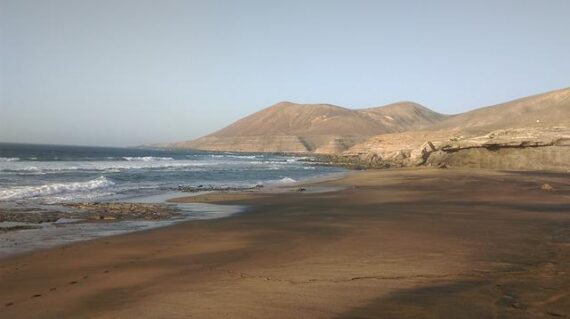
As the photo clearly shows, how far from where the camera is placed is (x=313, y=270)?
8.02 meters

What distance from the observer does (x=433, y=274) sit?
296 inches

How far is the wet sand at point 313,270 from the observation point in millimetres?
6000

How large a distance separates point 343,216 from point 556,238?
22.3 feet

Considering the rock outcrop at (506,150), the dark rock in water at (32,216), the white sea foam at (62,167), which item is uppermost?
the rock outcrop at (506,150)

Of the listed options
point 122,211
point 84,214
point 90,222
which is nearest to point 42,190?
point 84,214

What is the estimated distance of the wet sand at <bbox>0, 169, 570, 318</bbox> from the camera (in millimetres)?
6000

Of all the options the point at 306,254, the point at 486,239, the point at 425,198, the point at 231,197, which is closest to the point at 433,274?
the point at 306,254

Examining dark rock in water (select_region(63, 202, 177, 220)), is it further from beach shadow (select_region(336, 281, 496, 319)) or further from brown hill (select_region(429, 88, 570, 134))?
brown hill (select_region(429, 88, 570, 134))

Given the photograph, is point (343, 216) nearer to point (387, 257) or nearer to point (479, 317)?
point (387, 257)

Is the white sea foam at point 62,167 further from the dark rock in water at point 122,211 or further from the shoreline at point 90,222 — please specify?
the shoreline at point 90,222

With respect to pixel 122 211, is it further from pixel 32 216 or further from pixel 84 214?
pixel 32 216

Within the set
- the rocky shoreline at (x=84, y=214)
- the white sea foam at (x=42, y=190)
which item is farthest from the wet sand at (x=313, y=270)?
the white sea foam at (x=42, y=190)

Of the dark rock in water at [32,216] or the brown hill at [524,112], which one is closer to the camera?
the dark rock in water at [32,216]

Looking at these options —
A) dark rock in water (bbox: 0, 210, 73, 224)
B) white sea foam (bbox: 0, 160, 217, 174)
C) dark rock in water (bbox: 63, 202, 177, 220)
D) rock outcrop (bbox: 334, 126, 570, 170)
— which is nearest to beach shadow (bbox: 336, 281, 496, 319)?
dark rock in water (bbox: 63, 202, 177, 220)
